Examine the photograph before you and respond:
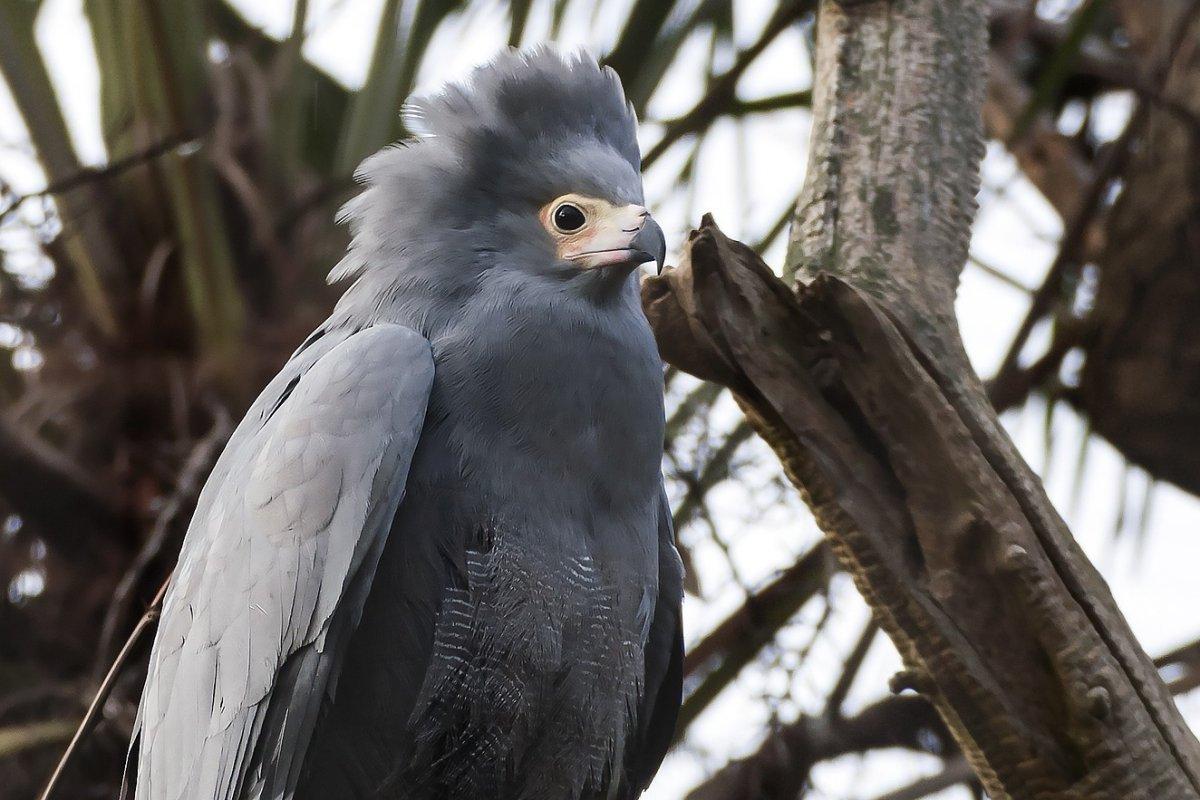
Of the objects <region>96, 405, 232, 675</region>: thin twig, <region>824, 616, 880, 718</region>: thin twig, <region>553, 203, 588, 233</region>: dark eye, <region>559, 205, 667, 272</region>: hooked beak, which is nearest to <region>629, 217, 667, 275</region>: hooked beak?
<region>559, 205, 667, 272</region>: hooked beak

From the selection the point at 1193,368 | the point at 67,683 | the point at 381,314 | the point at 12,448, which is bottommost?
the point at 67,683

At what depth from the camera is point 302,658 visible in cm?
238

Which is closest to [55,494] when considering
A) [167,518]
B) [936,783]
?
[167,518]

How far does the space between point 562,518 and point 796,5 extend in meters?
2.29

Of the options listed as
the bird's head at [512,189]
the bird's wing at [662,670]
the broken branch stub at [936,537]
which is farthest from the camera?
the bird's wing at [662,670]

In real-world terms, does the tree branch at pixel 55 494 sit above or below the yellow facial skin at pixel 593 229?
above

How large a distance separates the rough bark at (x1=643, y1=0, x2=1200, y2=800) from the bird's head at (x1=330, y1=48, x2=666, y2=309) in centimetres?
20

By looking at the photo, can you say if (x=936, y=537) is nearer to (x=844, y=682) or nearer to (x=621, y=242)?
(x=621, y=242)

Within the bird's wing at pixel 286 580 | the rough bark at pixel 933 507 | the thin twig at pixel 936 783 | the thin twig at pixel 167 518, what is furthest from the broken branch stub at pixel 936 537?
the thin twig at pixel 167 518

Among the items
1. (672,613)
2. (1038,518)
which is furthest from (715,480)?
(1038,518)

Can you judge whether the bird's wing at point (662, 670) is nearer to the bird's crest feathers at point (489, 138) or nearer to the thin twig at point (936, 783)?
the bird's crest feathers at point (489, 138)

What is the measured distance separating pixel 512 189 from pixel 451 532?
75cm

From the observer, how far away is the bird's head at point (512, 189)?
268 cm

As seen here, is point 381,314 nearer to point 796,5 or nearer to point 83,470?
point 83,470
